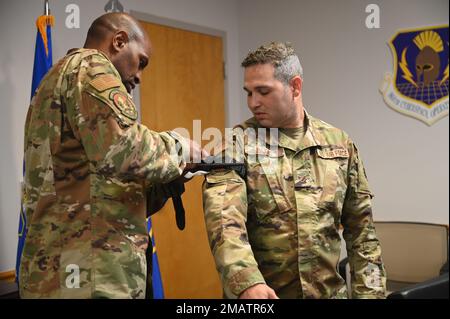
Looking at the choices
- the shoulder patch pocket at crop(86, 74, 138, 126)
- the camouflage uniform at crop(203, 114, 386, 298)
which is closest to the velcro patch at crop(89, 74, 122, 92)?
the shoulder patch pocket at crop(86, 74, 138, 126)

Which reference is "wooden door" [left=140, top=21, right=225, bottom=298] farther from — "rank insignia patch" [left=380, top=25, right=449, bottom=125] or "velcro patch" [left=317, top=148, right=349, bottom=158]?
"velcro patch" [left=317, top=148, right=349, bottom=158]

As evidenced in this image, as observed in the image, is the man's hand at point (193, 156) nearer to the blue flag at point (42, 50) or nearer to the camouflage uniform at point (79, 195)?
the camouflage uniform at point (79, 195)

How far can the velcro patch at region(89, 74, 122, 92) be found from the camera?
1107 millimetres

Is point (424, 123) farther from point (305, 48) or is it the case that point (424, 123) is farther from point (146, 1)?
→ point (146, 1)

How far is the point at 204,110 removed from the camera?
3.60 metres

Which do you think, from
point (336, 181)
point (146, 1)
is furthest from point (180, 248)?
point (336, 181)

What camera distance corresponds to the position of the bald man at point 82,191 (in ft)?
3.68

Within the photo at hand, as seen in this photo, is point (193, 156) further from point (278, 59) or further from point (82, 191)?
point (278, 59)

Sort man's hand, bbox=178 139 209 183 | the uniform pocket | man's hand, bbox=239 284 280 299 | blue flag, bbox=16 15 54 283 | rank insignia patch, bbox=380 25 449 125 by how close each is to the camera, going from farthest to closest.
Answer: rank insignia patch, bbox=380 25 449 125 → blue flag, bbox=16 15 54 283 → the uniform pocket → man's hand, bbox=178 139 209 183 → man's hand, bbox=239 284 280 299

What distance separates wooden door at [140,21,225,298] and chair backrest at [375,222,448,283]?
51.7 inches

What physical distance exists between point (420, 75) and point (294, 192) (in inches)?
87.8

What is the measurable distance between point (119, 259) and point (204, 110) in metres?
2.50

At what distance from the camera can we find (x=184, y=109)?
341cm

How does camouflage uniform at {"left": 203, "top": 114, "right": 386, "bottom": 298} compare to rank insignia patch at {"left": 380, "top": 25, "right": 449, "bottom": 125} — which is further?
rank insignia patch at {"left": 380, "top": 25, "right": 449, "bottom": 125}
